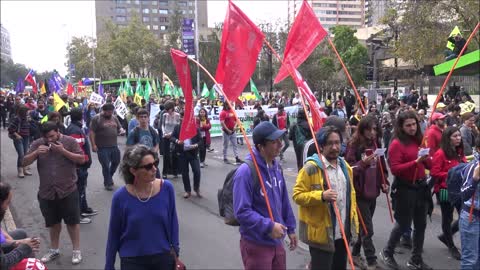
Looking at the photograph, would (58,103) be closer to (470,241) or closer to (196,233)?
(196,233)

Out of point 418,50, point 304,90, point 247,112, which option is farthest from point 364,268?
point 418,50

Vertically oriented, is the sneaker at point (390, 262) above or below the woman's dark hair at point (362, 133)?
below

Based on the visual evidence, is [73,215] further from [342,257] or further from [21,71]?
[21,71]

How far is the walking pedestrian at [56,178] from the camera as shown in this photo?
5.12m

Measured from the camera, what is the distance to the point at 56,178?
16.9ft

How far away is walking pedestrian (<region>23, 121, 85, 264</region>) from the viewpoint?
5.12m

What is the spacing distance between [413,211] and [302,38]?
2213mm

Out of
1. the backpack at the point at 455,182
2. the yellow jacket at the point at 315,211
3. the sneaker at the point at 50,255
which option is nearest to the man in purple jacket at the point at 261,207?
→ the yellow jacket at the point at 315,211

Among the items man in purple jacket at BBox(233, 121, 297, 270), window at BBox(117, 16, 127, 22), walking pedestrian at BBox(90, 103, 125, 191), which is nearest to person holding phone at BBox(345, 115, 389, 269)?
man in purple jacket at BBox(233, 121, 297, 270)

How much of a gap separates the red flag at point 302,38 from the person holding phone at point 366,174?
100 cm

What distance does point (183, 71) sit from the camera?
17.5ft

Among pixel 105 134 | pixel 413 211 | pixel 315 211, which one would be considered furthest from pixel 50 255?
pixel 413 211

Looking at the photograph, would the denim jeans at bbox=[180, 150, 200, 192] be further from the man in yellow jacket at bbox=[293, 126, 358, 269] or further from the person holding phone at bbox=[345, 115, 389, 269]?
the man in yellow jacket at bbox=[293, 126, 358, 269]

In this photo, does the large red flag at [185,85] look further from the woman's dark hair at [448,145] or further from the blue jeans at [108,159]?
the blue jeans at [108,159]
